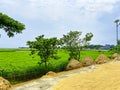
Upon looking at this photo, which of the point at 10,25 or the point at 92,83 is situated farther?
the point at 10,25

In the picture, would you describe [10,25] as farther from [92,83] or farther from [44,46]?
[92,83]

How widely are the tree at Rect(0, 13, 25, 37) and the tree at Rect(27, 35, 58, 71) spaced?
2.60 metres

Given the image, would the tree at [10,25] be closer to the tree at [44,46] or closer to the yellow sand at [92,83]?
the tree at [44,46]

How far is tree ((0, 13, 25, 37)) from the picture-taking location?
33259 millimetres

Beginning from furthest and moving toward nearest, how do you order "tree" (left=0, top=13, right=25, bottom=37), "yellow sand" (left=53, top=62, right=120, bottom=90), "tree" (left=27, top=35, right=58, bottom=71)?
1. "tree" (left=27, top=35, right=58, bottom=71)
2. "tree" (left=0, top=13, right=25, bottom=37)
3. "yellow sand" (left=53, top=62, right=120, bottom=90)

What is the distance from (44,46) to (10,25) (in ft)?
16.1

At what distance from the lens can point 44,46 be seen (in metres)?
36.9

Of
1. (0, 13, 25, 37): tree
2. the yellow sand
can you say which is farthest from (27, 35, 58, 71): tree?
the yellow sand

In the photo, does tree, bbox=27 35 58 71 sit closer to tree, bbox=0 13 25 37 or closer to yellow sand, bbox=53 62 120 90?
tree, bbox=0 13 25 37

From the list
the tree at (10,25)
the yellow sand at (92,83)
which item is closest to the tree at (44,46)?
the tree at (10,25)

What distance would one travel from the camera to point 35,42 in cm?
3656

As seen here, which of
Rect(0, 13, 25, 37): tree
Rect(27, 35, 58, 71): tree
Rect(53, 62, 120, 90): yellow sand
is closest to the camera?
Rect(53, 62, 120, 90): yellow sand

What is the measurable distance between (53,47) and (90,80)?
14.4 meters

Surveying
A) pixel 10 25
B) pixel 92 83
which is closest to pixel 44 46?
pixel 10 25
